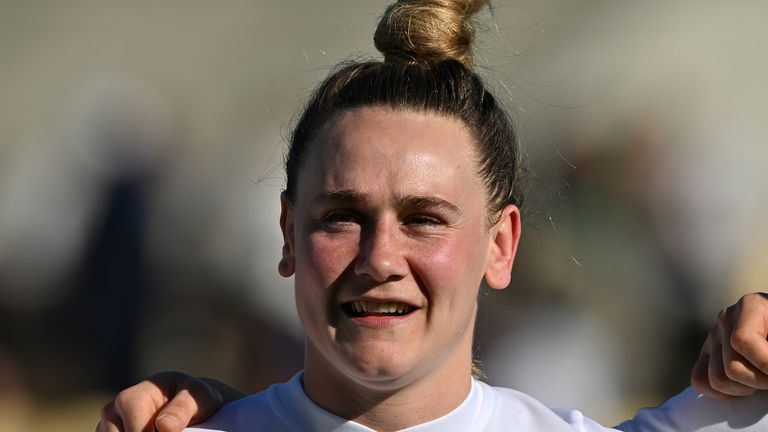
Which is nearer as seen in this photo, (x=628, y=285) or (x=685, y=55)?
(x=628, y=285)

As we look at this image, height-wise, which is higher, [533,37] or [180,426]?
[533,37]

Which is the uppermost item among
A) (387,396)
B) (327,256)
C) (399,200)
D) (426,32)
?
(426,32)

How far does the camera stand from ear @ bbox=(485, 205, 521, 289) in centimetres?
252

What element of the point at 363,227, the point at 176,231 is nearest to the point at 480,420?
the point at 363,227

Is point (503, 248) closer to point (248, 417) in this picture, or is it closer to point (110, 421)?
point (248, 417)

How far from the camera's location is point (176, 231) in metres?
5.78

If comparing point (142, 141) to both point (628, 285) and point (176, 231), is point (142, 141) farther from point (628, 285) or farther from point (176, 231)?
point (628, 285)

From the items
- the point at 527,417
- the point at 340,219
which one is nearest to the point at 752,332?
the point at 527,417

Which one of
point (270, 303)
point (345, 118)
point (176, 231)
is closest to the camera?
point (345, 118)

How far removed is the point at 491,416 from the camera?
2.51 meters

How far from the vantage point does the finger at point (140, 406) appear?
92.0 inches

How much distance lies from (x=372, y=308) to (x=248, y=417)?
15.6 inches

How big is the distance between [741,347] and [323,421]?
864 millimetres

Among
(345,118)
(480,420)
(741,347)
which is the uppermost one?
(345,118)
